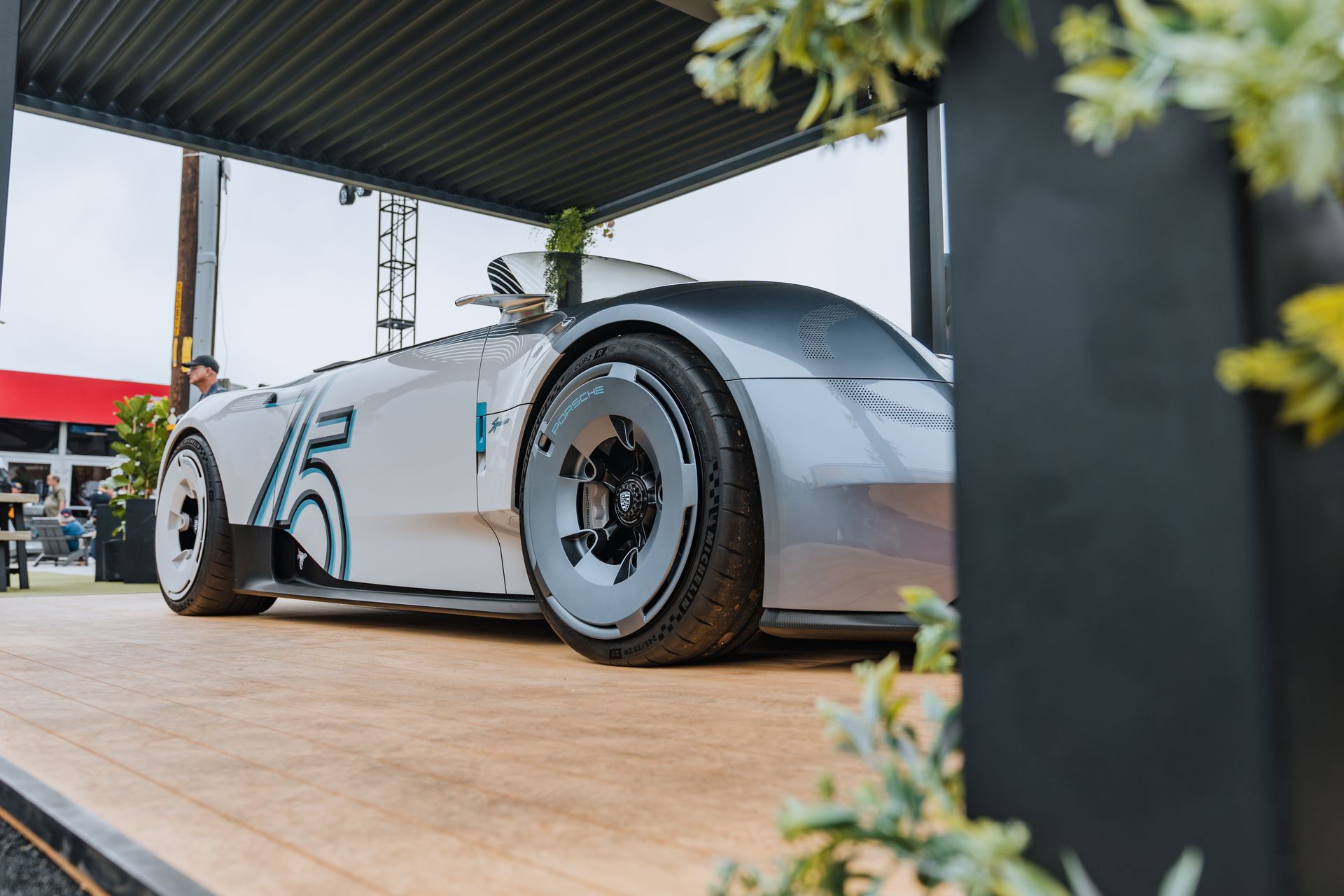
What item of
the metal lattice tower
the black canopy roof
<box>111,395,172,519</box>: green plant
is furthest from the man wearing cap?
the metal lattice tower

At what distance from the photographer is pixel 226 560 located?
3586 millimetres

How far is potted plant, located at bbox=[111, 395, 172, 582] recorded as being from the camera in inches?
288

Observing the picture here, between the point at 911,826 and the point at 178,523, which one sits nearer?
the point at 911,826

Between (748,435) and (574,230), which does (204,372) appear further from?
(748,435)

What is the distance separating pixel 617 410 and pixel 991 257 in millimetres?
1547

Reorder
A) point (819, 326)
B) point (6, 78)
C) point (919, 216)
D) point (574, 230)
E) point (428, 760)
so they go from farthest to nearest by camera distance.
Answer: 1. point (574, 230)
2. point (919, 216)
3. point (6, 78)
4. point (819, 326)
5. point (428, 760)

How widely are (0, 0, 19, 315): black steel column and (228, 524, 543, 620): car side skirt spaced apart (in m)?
1.23

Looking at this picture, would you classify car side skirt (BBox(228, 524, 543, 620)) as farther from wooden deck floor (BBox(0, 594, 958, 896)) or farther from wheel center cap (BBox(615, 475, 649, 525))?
wheel center cap (BBox(615, 475, 649, 525))

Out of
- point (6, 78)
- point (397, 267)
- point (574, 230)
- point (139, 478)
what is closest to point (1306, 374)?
point (6, 78)

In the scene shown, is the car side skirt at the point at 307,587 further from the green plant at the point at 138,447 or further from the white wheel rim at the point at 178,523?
the green plant at the point at 138,447

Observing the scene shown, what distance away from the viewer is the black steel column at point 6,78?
123 inches

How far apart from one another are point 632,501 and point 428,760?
1000 millimetres

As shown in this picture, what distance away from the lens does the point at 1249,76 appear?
35 centimetres

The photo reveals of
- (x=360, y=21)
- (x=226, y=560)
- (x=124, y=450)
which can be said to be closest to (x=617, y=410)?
(x=226, y=560)
